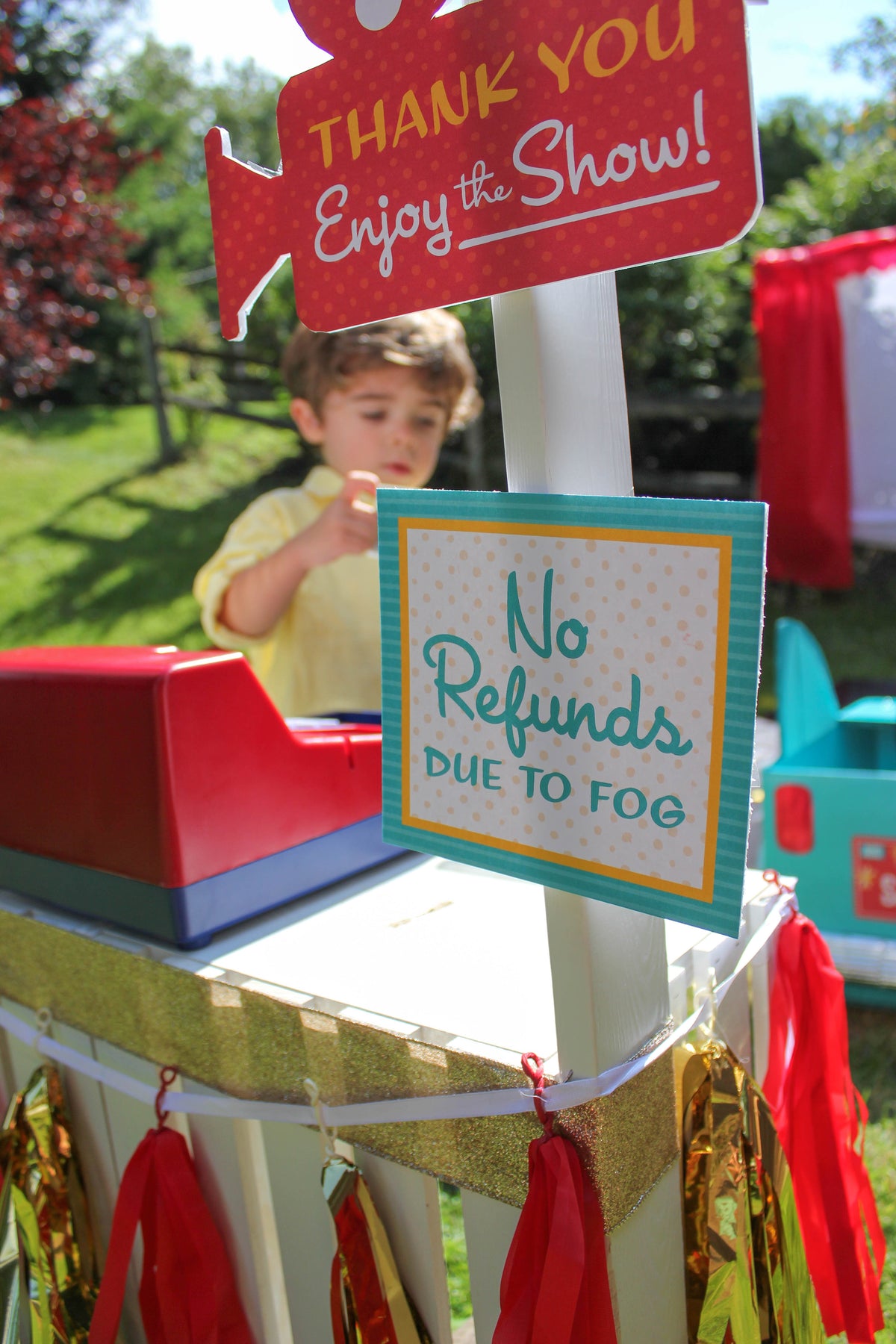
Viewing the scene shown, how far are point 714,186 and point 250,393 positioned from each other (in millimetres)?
7270

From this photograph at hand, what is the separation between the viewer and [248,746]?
0.77 meters

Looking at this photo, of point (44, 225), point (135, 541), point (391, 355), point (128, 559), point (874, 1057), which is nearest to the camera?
point (391, 355)

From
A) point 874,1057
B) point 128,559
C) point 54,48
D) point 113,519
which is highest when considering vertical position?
point 54,48

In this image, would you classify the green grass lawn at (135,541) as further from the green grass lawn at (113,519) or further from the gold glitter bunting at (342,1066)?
the gold glitter bunting at (342,1066)

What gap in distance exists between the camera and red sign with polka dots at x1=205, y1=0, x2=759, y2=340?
421 millimetres

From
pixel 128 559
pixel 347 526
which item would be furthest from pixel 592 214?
pixel 128 559

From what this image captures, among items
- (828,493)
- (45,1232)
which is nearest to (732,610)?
(45,1232)

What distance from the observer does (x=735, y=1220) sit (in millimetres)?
616

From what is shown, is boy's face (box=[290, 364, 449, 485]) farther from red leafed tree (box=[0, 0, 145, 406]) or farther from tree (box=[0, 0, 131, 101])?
tree (box=[0, 0, 131, 101])

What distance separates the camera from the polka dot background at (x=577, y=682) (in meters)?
0.48

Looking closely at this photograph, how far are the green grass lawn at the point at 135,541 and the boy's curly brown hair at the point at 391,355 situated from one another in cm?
227

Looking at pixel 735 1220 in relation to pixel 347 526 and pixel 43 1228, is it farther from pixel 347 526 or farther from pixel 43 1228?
pixel 347 526

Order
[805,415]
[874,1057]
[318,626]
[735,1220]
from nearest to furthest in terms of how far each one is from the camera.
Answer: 1. [735,1220]
2. [318,626]
3. [874,1057]
4. [805,415]

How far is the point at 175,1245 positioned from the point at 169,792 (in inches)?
13.4
